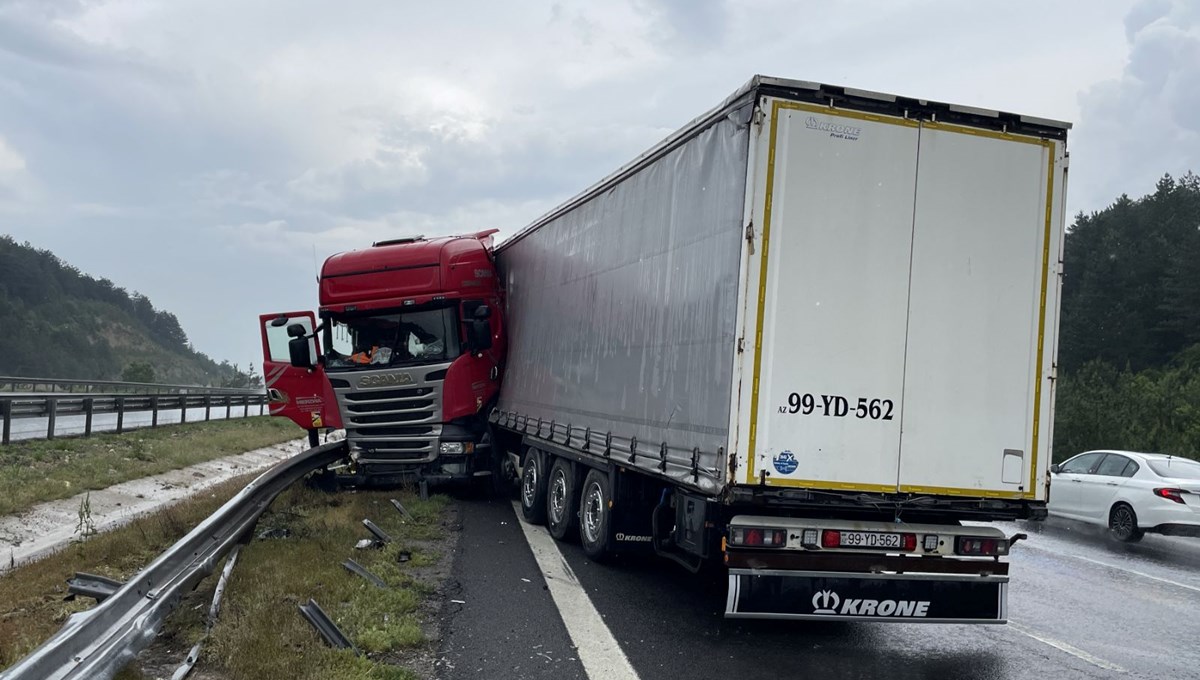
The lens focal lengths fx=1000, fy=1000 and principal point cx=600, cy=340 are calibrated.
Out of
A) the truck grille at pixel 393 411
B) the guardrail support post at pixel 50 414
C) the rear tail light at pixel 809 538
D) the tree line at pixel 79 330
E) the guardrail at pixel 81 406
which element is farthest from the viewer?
the tree line at pixel 79 330

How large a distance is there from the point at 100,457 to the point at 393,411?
21.3 ft

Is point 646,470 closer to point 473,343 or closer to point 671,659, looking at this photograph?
point 671,659

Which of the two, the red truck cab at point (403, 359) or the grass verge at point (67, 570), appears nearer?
the grass verge at point (67, 570)

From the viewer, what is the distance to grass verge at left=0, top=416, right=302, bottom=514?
42.6 feet

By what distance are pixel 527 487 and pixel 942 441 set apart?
6.66 meters

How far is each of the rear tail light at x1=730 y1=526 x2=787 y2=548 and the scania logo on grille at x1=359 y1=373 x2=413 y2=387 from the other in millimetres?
8094

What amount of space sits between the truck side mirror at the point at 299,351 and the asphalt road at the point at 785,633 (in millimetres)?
5321

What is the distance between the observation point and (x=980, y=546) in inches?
265

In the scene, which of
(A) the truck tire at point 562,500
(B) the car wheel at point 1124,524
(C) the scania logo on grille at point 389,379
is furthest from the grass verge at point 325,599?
(B) the car wheel at point 1124,524

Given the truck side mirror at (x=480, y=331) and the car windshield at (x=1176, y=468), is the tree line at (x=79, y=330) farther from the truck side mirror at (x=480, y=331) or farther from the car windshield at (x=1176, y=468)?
the car windshield at (x=1176, y=468)

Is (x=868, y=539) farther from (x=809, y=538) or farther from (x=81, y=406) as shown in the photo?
(x=81, y=406)

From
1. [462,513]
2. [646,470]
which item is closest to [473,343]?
[462,513]

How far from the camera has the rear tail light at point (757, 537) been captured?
6.30 m

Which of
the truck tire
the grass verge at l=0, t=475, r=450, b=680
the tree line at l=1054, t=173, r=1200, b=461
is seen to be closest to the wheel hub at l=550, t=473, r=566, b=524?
the truck tire
